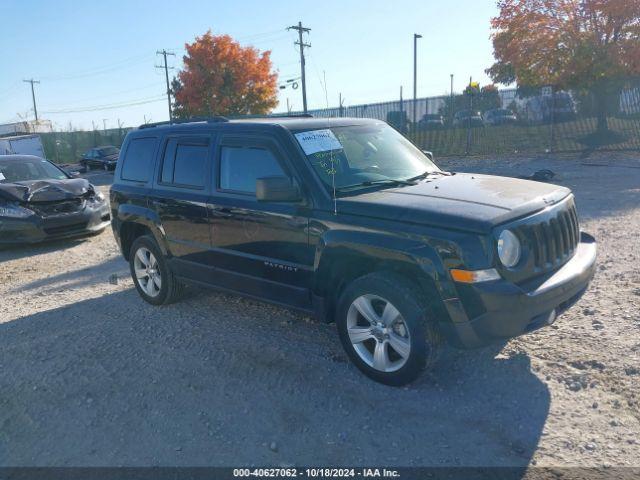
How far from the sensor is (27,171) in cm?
980

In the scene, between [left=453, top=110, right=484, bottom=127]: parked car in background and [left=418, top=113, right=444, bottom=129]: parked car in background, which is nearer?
[left=453, top=110, right=484, bottom=127]: parked car in background

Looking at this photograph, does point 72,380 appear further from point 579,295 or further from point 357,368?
point 579,295

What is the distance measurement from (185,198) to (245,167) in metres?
0.82

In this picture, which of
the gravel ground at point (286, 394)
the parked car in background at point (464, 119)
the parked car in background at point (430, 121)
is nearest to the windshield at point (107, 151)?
the parked car in background at point (430, 121)

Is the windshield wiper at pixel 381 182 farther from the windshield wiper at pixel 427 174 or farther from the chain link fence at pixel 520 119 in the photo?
the chain link fence at pixel 520 119

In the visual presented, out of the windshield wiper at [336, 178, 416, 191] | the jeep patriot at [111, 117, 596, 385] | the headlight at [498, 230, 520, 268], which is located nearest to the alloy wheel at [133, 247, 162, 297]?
the jeep patriot at [111, 117, 596, 385]

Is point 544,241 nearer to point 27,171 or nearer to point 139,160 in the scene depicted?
point 139,160

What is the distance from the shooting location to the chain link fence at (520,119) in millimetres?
18094

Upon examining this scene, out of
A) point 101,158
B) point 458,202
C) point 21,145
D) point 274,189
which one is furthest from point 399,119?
point 458,202

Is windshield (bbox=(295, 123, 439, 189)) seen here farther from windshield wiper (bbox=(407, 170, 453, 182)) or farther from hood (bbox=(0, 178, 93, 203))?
hood (bbox=(0, 178, 93, 203))

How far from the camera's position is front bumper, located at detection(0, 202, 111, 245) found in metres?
8.59

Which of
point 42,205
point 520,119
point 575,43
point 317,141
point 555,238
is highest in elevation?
point 575,43

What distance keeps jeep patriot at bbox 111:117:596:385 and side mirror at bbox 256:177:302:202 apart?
A: 0.03 ft

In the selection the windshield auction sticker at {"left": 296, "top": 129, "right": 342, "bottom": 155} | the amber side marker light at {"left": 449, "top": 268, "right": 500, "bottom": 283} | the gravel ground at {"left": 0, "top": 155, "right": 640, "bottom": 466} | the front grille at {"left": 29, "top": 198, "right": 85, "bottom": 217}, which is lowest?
the gravel ground at {"left": 0, "top": 155, "right": 640, "bottom": 466}
